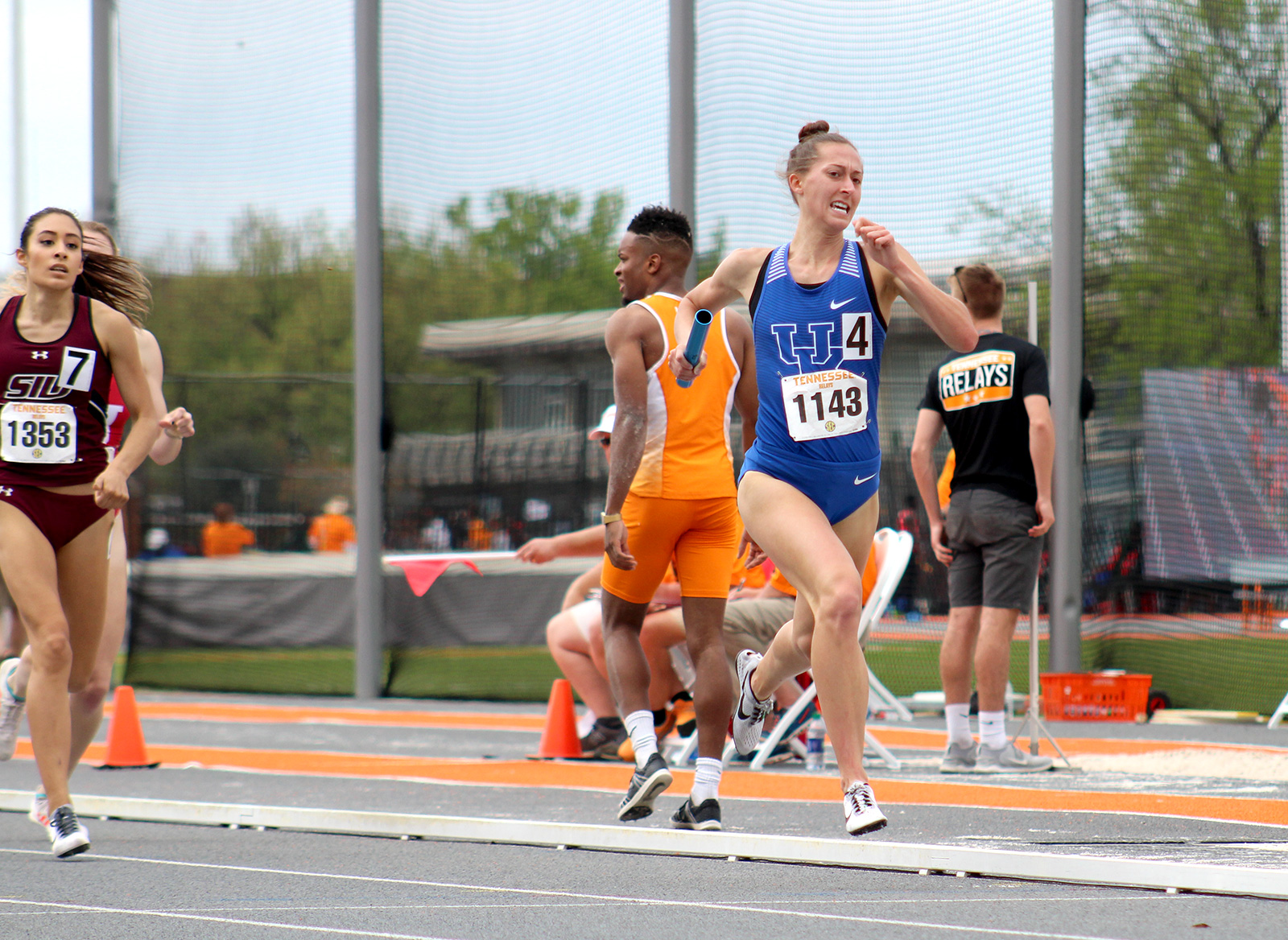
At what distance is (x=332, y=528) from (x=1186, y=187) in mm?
7384

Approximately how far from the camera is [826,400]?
4.98 meters

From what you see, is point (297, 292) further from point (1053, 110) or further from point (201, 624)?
point (1053, 110)

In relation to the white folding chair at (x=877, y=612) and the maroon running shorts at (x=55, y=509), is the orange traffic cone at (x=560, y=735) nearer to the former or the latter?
the white folding chair at (x=877, y=612)

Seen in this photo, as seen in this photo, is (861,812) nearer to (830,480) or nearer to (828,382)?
(830,480)

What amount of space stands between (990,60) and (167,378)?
7.89 m

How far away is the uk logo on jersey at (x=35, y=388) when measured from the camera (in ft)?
17.9

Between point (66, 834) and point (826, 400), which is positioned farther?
point (66, 834)

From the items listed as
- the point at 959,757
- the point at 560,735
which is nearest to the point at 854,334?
the point at 959,757

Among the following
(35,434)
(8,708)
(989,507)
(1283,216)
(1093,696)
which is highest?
(1283,216)

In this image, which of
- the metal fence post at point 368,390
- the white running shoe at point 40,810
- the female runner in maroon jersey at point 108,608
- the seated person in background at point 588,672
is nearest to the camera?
the white running shoe at point 40,810

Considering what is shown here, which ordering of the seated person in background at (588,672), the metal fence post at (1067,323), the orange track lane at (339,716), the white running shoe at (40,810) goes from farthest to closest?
the orange track lane at (339,716) → the metal fence post at (1067,323) → the seated person in background at (588,672) → the white running shoe at (40,810)

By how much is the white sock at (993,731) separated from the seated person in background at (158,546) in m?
8.94

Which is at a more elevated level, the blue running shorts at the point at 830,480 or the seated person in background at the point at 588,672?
the blue running shorts at the point at 830,480

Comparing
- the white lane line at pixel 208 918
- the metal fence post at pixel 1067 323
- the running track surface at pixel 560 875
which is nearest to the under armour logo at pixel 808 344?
the running track surface at pixel 560 875
